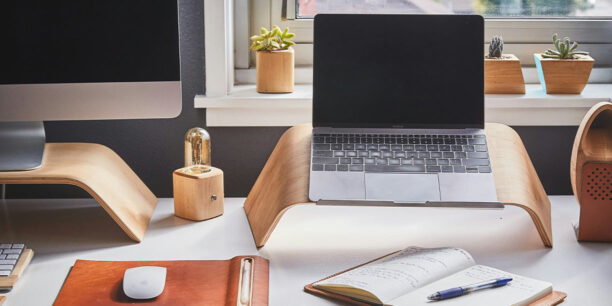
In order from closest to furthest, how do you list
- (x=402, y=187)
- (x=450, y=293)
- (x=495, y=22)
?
(x=450, y=293)
(x=402, y=187)
(x=495, y=22)

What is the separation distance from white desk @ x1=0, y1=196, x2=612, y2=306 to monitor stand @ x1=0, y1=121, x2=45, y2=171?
125 mm

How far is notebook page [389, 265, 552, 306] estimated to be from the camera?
84 cm

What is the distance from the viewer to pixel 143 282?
0.87 meters

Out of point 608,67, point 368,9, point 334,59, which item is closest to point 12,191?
point 334,59

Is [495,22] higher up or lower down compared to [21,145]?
higher up

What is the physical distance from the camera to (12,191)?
4.71 feet

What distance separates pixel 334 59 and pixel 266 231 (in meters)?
0.34

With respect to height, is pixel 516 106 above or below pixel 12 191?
above

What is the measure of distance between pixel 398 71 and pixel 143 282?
1.95 feet

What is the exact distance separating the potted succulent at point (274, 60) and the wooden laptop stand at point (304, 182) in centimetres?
23

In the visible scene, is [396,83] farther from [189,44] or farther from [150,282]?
[150,282]

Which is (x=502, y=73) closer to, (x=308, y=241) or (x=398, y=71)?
(x=398, y=71)

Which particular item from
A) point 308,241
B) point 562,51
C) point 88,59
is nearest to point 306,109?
point 308,241

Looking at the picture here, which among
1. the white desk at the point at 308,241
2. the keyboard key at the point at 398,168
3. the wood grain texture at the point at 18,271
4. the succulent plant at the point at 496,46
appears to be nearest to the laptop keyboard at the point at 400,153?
the keyboard key at the point at 398,168
